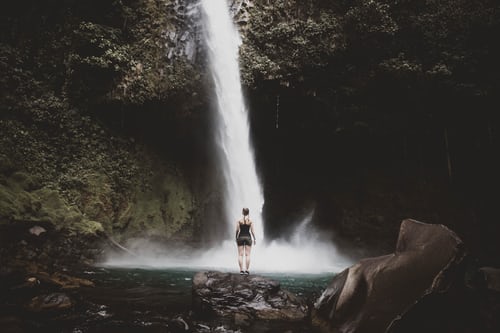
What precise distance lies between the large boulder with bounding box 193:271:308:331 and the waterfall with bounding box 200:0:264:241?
9584mm

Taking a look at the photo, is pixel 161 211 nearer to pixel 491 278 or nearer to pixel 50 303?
pixel 50 303

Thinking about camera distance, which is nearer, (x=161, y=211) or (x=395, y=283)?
(x=395, y=283)

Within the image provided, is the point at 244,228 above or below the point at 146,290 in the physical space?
above

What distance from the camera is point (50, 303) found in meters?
5.25

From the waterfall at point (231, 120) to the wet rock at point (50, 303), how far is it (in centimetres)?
A: 1063

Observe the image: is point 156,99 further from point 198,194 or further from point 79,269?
point 79,269

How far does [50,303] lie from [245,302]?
9.37 ft

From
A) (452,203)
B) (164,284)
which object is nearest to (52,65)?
(164,284)

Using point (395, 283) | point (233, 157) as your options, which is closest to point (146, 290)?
point (395, 283)

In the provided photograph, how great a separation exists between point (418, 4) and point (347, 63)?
3891 mm

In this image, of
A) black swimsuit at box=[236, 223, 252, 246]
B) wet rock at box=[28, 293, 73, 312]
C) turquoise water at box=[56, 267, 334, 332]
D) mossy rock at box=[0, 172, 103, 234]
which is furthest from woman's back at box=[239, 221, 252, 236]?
mossy rock at box=[0, 172, 103, 234]

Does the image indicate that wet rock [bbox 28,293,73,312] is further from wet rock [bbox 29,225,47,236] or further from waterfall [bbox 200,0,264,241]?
waterfall [bbox 200,0,264,241]

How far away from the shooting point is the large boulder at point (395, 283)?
4.08m

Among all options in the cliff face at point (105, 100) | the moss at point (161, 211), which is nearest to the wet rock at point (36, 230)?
the cliff face at point (105, 100)
